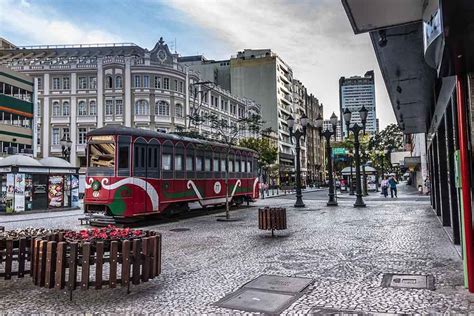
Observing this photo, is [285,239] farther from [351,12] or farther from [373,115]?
[373,115]

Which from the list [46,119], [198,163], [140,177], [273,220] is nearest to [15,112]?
[46,119]

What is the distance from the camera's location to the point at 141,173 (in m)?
15.7

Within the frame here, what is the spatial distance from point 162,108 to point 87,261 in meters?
46.5

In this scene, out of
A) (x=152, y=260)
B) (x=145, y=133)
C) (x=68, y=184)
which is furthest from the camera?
(x=68, y=184)

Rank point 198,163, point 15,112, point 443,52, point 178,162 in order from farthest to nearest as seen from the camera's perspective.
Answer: point 15,112, point 198,163, point 178,162, point 443,52

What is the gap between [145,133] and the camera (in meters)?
16.2

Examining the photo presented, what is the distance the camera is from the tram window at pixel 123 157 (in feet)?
49.9

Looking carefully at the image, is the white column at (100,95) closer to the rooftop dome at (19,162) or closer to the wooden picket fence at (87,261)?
the rooftop dome at (19,162)

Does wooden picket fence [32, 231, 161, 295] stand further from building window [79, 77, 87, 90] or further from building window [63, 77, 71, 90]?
building window [63, 77, 71, 90]

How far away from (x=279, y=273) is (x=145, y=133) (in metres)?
10.3

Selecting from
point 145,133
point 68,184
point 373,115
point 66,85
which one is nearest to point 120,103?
point 66,85

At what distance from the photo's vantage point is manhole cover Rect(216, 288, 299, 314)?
536cm

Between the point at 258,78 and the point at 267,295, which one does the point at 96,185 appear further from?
the point at 258,78

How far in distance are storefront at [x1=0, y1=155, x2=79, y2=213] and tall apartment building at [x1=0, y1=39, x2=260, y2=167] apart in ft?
79.1
